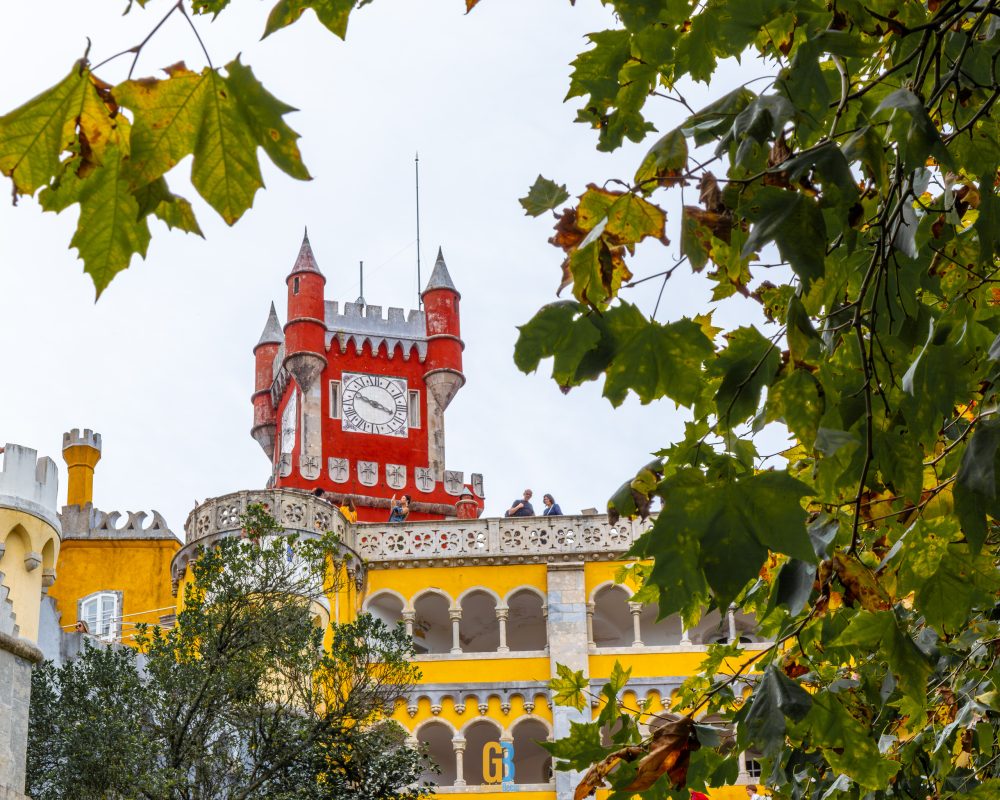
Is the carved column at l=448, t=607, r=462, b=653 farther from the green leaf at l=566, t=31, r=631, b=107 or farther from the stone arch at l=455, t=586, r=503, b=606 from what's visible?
the green leaf at l=566, t=31, r=631, b=107

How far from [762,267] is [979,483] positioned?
1012mm

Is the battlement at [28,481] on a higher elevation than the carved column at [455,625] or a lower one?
higher

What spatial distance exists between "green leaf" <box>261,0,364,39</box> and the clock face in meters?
39.6

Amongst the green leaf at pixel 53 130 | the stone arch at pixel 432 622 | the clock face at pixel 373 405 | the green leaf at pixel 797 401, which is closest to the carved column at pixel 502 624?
the stone arch at pixel 432 622

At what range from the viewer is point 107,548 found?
3672 cm

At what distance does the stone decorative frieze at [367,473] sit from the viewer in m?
41.5

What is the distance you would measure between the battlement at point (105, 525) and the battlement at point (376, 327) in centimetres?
882

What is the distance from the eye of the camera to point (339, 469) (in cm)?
4153

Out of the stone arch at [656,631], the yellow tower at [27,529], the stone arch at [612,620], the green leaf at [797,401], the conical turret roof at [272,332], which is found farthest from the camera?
the conical turret roof at [272,332]

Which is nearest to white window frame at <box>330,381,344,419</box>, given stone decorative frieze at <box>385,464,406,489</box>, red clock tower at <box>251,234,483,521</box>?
red clock tower at <box>251,234,483,521</box>

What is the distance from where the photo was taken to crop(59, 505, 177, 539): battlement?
36.9 meters

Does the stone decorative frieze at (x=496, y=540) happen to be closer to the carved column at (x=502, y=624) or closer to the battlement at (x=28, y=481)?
the carved column at (x=502, y=624)

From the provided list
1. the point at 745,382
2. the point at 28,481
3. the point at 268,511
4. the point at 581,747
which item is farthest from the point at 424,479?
the point at 745,382

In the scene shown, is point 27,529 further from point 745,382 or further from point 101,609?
point 745,382
